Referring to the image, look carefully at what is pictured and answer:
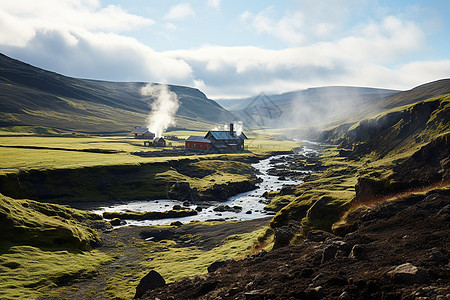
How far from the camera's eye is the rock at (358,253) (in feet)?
59.0

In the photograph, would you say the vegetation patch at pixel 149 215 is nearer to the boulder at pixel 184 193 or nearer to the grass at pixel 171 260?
the boulder at pixel 184 193

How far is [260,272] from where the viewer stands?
822 inches

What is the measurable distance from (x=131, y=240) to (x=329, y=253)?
36.9m

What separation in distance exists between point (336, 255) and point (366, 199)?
12.5m

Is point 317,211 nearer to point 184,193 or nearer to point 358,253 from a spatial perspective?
point 358,253

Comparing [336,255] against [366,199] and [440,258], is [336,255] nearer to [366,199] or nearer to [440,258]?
[440,258]

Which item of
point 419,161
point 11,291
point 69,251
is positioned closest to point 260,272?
point 11,291

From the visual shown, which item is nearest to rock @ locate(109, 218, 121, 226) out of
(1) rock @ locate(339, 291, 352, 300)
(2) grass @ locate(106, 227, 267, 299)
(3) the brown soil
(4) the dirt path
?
(4) the dirt path

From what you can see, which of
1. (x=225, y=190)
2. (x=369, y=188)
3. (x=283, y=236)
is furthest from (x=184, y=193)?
(x=369, y=188)

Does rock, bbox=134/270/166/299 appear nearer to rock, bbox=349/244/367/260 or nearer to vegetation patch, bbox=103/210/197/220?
rock, bbox=349/244/367/260

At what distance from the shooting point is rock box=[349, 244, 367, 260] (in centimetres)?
1800

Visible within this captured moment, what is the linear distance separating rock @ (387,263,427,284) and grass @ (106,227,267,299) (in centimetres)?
1994

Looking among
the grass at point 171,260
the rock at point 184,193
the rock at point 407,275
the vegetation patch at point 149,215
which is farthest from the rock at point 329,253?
the rock at point 184,193

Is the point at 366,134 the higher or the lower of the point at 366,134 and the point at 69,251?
the higher
